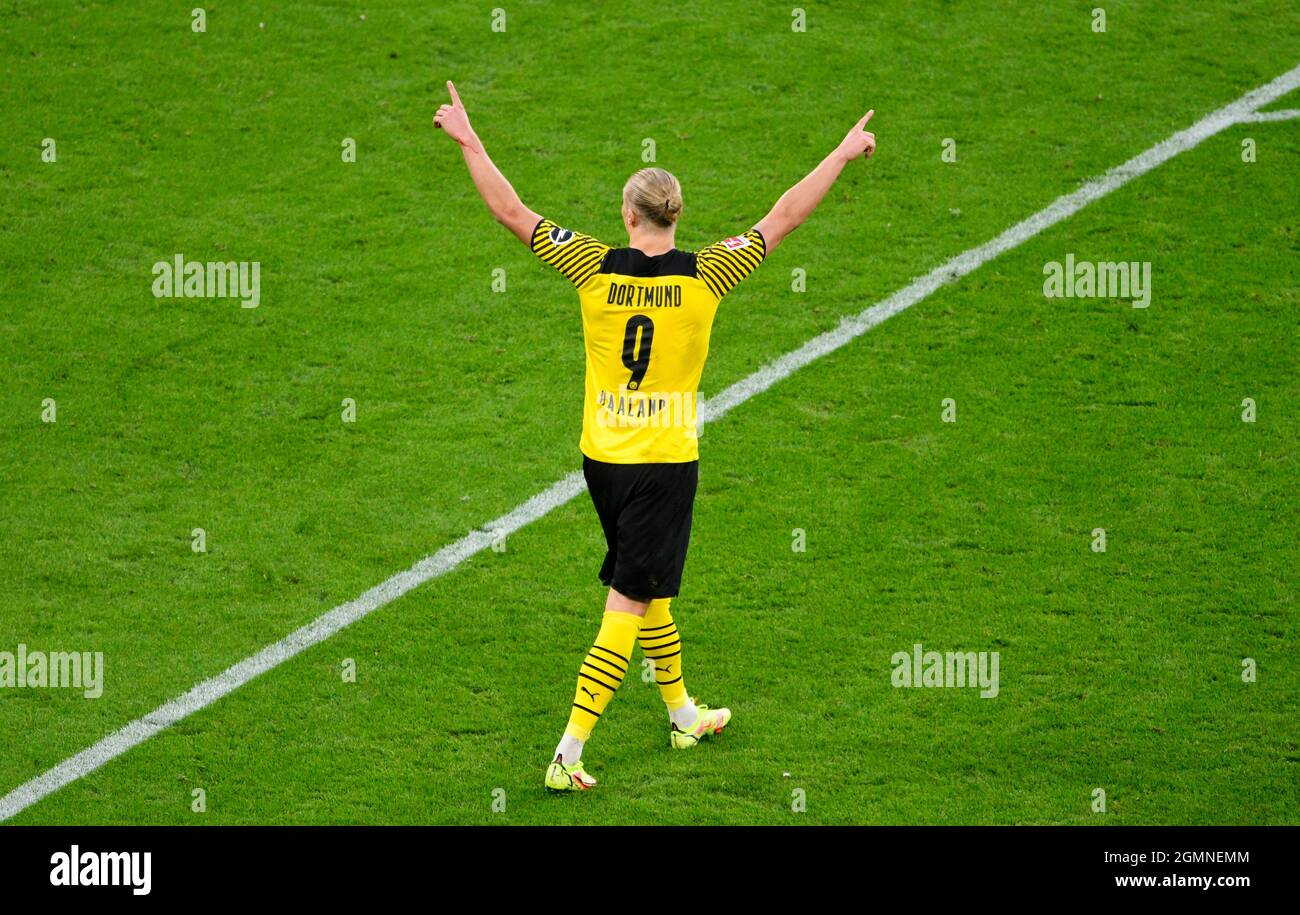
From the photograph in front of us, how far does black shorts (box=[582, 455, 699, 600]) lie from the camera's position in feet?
21.0

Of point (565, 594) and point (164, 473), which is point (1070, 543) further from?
point (164, 473)

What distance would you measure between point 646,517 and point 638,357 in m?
0.66

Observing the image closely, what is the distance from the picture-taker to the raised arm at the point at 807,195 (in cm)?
637

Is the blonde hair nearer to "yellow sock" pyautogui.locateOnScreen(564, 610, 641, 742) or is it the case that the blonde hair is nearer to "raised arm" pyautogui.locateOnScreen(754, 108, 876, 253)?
"raised arm" pyautogui.locateOnScreen(754, 108, 876, 253)

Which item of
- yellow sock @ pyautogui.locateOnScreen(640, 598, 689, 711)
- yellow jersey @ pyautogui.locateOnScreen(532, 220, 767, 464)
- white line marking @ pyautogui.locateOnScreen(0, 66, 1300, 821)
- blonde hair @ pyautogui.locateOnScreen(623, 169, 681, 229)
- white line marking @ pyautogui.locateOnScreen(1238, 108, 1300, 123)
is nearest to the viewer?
blonde hair @ pyautogui.locateOnScreen(623, 169, 681, 229)

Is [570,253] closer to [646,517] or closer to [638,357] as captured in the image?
[638,357]

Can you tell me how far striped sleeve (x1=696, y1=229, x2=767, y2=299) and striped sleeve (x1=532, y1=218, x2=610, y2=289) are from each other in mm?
414

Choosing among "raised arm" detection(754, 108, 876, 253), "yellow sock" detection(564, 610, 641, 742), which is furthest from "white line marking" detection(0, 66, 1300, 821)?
"raised arm" detection(754, 108, 876, 253)

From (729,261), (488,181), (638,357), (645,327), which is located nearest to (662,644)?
(638,357)

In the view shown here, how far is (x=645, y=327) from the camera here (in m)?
6.28

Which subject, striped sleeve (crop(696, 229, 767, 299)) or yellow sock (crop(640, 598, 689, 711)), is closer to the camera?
striped sleeve (crop(696, 229, 767, 299))

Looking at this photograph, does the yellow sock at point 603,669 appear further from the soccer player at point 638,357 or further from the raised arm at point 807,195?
the raised arm at point 807,195

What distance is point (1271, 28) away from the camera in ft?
42.8
